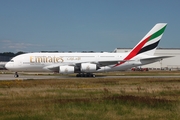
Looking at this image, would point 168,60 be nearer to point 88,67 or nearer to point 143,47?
point 143,47

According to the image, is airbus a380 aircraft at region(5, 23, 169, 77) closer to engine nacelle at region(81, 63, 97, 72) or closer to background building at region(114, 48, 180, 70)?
engine nacelle at region(81, 63, 97, 72)

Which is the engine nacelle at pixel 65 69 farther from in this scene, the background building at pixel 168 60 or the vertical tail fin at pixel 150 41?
the background building at pixel 168 60

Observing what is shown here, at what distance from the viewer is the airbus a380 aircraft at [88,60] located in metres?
47.2

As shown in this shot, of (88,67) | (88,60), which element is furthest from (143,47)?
(88,67)

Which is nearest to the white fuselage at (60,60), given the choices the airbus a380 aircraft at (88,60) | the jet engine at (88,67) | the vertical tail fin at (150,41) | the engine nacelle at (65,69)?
the airbus a380 aircraft at (88,60)

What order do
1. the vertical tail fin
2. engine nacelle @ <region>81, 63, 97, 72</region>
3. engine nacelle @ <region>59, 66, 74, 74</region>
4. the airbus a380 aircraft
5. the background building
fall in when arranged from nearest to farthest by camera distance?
1. engine nacelle @ <region>59, 66, 74, 74</region>
2. engine nacelle @ <region>81, 63, 97, 72</region>
3. the airbus a380 aircraft
4. the vertical tail fin
5. the background building

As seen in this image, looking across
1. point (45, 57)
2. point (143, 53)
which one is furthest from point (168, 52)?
point (45, 57)

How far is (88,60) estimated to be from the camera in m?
49.4

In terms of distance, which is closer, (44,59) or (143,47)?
(44,59)

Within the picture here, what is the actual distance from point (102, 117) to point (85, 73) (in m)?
38.3

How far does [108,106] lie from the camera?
14.4 meters

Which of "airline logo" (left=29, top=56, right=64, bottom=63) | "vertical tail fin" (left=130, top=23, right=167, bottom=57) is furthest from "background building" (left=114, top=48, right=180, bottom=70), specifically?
"airline logo" (left=29, top=56, right=64, bottom=63)

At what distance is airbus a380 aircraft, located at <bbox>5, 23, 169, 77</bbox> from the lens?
47188mm

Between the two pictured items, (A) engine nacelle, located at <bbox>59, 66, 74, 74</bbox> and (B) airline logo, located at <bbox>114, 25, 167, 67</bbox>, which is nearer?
(A) engine nacelle, located at <bbox>59, 66, 74, 74</bbox>
